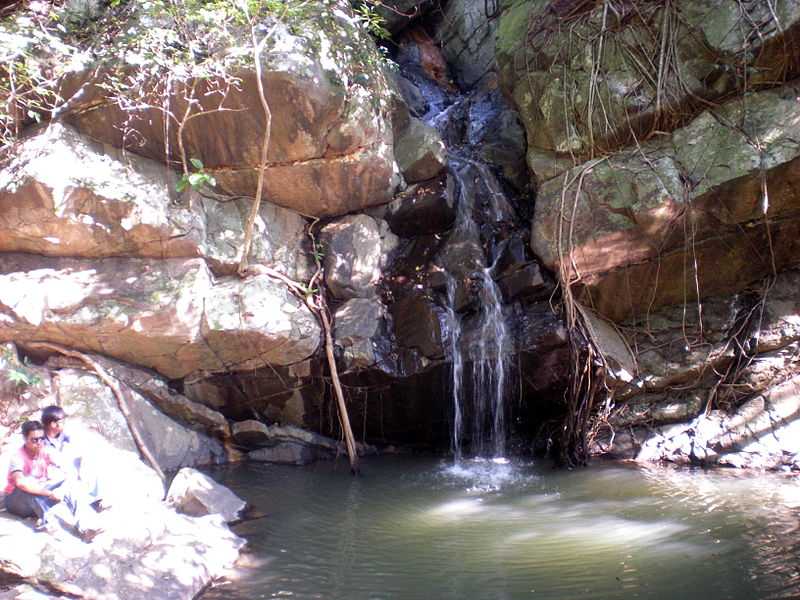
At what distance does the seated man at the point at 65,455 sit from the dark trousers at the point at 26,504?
0.23m

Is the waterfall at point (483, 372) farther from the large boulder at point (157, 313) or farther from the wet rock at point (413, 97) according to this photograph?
the wet rock at point (413, 97)

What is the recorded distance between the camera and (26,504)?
3.97m

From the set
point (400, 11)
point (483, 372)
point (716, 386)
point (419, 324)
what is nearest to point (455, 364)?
point (483, 372)

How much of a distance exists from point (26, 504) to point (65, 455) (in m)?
0.38

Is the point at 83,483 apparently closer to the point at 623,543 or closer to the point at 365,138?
the point at 623,543

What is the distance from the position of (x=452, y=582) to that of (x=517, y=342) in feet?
10.9

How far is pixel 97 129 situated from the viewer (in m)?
6.46

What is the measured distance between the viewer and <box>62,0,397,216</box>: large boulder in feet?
20.7

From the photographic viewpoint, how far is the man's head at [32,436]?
3.98 metres

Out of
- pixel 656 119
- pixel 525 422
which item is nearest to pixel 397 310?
pixel 525 422

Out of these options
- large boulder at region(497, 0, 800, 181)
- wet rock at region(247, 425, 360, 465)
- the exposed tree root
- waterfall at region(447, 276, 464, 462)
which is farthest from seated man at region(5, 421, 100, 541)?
large boulder at region(497, 0, 800, 181)

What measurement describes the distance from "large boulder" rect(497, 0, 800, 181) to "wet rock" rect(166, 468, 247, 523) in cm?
499

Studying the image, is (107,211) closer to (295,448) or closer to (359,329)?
(359,329)

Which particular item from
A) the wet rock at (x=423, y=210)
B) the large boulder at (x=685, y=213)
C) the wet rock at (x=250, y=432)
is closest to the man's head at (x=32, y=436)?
the wet rock at (x=250, y=432)
